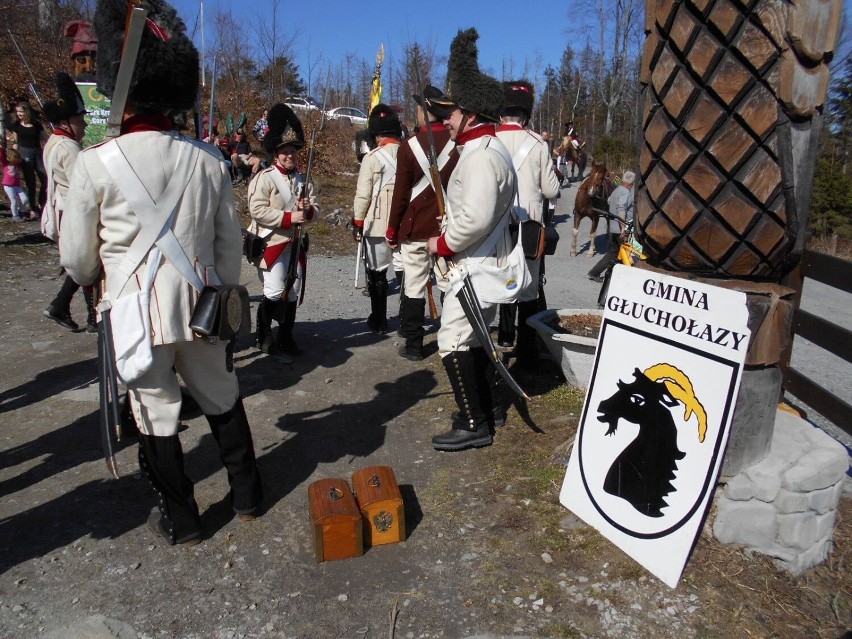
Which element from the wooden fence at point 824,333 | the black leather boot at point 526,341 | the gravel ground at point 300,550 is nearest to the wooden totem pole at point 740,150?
the wooden fence at point 824,333

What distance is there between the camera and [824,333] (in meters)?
3.41

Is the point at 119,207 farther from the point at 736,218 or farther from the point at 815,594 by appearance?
the point at 815,594

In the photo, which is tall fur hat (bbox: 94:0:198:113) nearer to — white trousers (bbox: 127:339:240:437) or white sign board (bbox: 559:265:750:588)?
white trousers (bbox: 127:339:240:437)

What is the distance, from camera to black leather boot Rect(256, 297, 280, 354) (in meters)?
5.49

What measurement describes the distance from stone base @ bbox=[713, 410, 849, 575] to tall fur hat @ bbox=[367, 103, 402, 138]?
475cm

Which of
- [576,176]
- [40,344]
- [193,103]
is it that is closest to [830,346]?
[193,103]

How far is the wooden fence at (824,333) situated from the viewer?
3.23 meters

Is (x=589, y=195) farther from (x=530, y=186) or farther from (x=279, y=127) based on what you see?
(x=279, y=127)

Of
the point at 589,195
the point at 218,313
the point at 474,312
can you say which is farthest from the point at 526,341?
the point at 589,195

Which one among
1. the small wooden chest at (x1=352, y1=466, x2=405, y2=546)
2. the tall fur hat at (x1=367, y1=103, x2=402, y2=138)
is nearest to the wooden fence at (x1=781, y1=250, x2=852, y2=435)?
the small wooden chest at (x1=352, y1=466, x2=405, y2=546)

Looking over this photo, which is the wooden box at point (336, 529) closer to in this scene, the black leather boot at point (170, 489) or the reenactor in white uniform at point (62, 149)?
the black leather boot at point (170, 489)

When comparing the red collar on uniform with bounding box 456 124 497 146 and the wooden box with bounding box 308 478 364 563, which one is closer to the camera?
the wooden box with bounding box 308 478 364 563

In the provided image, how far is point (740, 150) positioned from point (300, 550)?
249 centimetres

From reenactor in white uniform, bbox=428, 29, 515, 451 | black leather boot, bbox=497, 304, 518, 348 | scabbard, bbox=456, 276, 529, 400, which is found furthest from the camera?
black leather boot, bbox=497, 304, 518, 348
